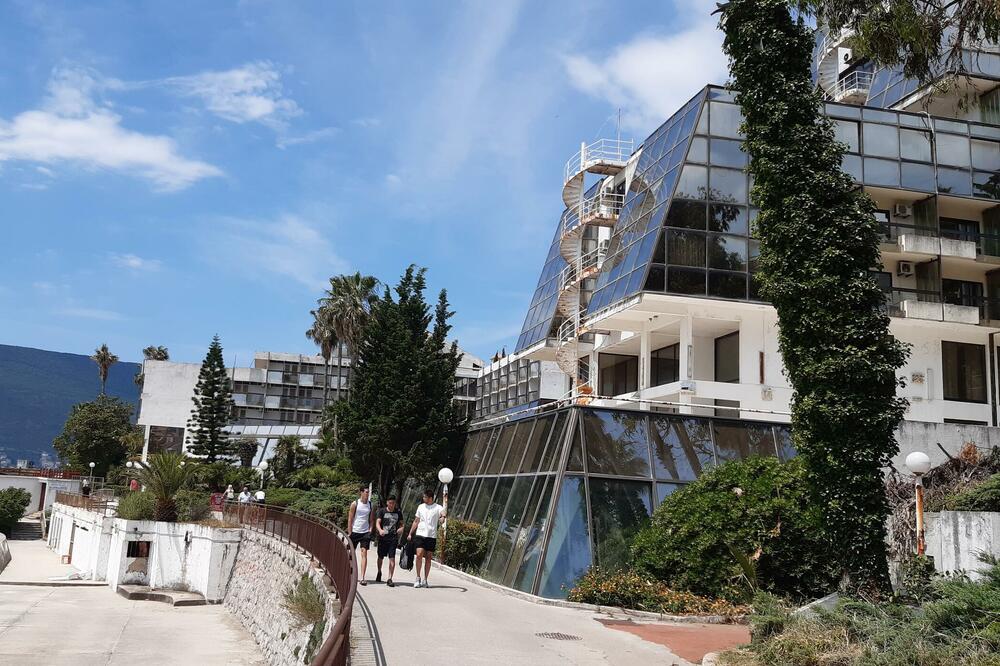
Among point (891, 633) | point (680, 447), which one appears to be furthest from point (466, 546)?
point (891, 633)

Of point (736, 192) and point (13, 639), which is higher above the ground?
point (736, 192)

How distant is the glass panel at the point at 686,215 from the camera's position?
25953 millimetres

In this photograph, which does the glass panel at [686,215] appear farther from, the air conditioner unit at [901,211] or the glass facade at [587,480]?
the air conditioner unit at [901,211]

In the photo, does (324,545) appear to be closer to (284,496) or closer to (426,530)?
(426,530)

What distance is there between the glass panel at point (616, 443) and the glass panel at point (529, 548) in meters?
1.25

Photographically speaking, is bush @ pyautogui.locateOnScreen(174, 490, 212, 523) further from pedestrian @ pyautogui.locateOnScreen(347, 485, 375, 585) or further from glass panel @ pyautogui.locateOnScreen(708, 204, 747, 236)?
glass panel @ pyautogui.locateOnScreen(708, 204, 747, 236)

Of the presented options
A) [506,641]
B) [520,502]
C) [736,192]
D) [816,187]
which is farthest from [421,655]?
[736,192]

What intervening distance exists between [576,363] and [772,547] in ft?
58.5

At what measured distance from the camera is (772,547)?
1582 centimetres

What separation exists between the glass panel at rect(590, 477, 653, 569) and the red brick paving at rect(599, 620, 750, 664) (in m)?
3.31

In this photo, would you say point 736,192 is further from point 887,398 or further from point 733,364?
point 887,398

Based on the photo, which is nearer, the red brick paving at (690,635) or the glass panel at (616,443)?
the red brick paving at (690,635)

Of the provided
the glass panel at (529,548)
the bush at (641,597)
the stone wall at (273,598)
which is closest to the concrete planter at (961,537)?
the bush at (641,597)

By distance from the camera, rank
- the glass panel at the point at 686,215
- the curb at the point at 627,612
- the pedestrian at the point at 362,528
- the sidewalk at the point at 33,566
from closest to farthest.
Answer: the curb at the point at 627,612 → the pedestrian at the point at 362,528 → the glass panel at the point at 686,215 → the sidewalk at the point at 33,566
